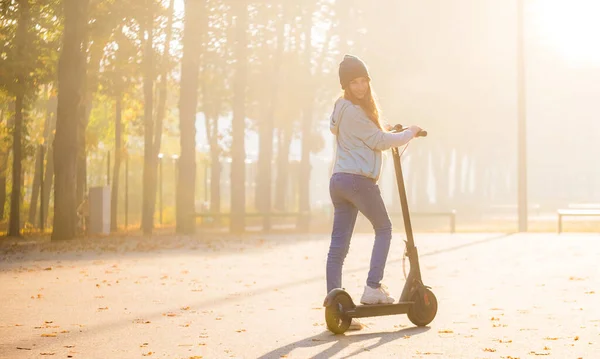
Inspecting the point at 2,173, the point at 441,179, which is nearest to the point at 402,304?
the point at 2,173

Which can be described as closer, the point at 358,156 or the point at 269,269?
the point at 358,156

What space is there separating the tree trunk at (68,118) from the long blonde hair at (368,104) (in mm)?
16233

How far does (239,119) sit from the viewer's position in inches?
1312

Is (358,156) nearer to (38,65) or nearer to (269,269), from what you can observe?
(269,269)

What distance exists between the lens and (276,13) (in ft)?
117

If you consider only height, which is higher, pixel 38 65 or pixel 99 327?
pixel 38 65

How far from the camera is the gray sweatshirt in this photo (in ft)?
28.9

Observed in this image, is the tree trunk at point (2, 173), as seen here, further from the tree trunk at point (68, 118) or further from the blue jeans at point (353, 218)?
the blue jeans at point (353, 218)

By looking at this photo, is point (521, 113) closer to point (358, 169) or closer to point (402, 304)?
point (402, 304)

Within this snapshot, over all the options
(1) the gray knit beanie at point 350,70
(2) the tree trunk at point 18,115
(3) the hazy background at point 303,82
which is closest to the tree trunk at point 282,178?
(3) the hazy background at point 303,82

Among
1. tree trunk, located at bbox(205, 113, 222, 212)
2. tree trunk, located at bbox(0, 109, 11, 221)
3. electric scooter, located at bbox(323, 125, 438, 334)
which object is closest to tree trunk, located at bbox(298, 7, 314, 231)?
tree trunk, located at bbox(205, 113, 222, 212)

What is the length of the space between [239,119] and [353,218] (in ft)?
80.3

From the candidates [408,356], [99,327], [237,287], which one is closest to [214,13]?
[237,287]

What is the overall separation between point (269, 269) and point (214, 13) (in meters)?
15.2
